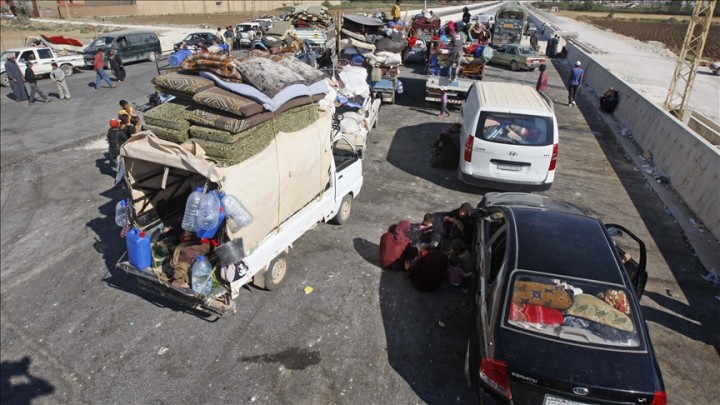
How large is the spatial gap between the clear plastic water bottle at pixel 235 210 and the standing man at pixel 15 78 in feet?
54.8

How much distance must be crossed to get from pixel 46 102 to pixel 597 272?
19.8 meters

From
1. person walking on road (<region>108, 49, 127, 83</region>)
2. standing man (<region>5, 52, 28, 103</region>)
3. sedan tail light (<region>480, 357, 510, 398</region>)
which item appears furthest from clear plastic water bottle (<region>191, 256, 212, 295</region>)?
person walking on road (<region>108, 49, 127, 83</region>)

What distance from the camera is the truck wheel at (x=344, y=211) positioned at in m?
7.93

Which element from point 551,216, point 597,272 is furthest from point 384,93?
point 597,272

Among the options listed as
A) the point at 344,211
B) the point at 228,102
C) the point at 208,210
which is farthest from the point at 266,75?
the point at 344,211

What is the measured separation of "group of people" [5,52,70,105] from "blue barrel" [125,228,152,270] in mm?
14784

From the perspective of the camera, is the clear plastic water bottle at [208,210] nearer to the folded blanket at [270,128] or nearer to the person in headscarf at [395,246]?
the folded blanket at [270,128]

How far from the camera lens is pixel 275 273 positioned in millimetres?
6191

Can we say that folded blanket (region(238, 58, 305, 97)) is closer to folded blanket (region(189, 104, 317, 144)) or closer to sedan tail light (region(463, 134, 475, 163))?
folded blanket (region(189, 104, 317, 144))

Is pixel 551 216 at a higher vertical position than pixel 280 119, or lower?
lower

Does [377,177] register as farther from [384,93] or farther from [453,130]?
[384,93]

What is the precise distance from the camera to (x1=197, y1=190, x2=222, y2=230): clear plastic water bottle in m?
4.79

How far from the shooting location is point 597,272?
434 cm

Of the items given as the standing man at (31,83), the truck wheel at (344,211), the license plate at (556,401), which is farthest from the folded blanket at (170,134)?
the standing man at (31,83)
